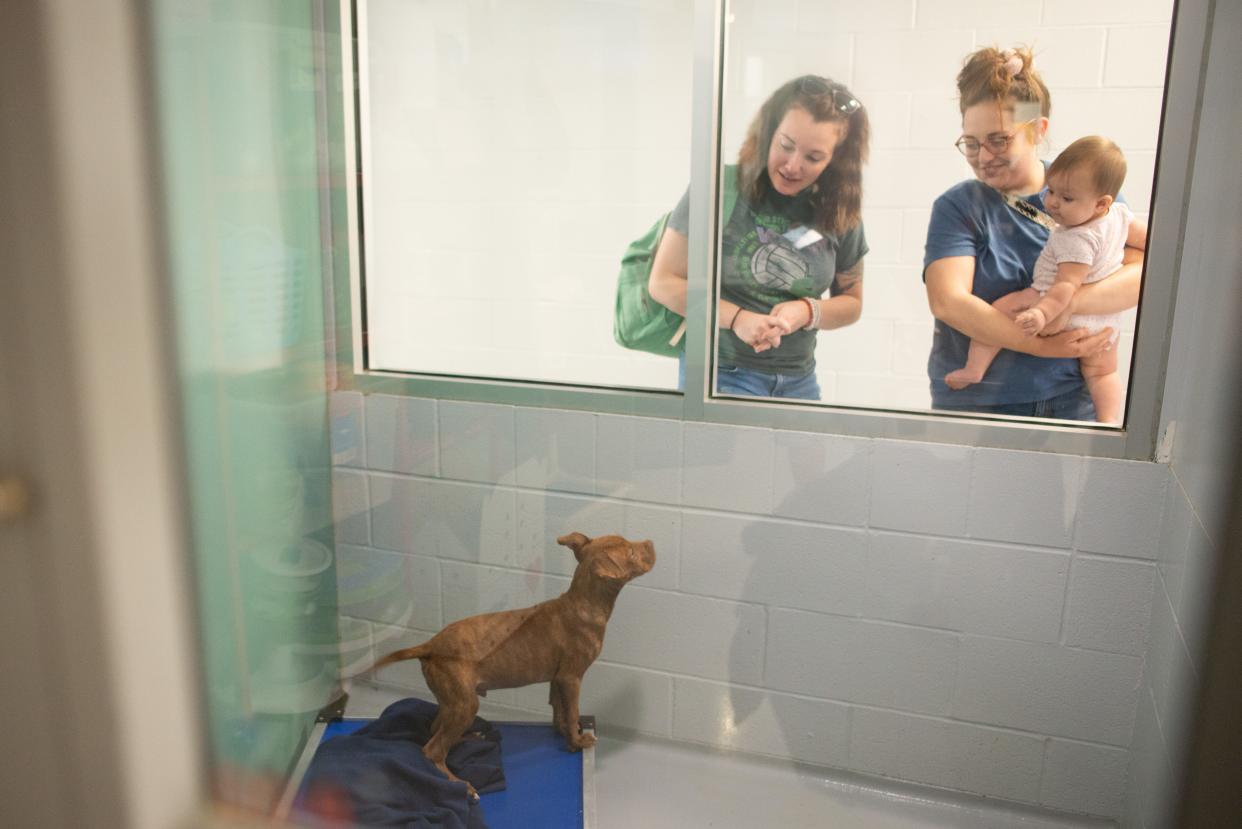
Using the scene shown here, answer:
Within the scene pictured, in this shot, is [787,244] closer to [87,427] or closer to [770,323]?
[770,323]

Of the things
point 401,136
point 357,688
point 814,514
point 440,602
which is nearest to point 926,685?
point 814,514

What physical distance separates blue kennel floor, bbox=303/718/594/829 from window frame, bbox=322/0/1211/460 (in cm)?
63

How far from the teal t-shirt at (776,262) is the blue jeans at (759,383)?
12 mm

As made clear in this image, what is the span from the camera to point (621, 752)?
1796 millimetres

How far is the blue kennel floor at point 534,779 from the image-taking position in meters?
1.46

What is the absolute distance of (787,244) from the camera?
1585 mm

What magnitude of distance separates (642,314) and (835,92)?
0.53m

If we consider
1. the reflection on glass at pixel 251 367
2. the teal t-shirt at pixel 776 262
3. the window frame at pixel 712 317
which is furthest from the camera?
the teal t-shirt at pixel 776 262

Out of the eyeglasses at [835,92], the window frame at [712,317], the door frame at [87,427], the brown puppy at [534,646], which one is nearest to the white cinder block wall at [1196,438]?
the window frame at [712,317]

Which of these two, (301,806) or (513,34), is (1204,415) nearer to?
(301,806)

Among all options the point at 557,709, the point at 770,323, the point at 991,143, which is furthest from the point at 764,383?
the point at 557,709

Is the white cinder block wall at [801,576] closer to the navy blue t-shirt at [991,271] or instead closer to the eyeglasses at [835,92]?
the navy blue t-shirt at [991,271]

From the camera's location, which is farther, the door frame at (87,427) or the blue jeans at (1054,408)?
the blue jeans at (1054,408)

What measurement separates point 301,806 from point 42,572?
488 millimetres
